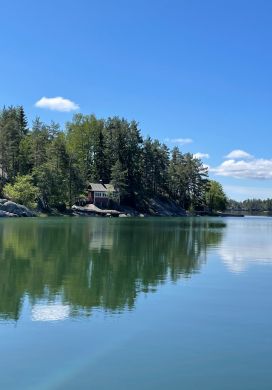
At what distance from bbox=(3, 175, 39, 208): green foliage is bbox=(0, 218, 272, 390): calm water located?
6391 cm

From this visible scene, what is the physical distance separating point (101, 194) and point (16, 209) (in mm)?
40287

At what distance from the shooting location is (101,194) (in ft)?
398

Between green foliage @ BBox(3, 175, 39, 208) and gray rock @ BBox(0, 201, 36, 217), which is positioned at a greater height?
green foliage @ BBox(3, 175, 39, 208)

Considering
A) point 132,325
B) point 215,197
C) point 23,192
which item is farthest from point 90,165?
point 132,325

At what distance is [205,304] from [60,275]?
7.81m

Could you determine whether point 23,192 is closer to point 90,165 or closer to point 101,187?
point 101,187

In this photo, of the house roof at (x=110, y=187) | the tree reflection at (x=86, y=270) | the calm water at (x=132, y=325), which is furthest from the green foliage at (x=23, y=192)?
the calm water at (x=132, y=325)

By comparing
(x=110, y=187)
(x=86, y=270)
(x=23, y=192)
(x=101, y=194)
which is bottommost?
(x=86, y=270)

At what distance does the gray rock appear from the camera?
265ft

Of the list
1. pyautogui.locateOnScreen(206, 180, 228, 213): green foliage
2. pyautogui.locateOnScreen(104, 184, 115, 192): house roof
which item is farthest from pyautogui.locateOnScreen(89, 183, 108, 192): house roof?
pyautogui.locateOnScreen(206, 180, 228, 213): green foliage

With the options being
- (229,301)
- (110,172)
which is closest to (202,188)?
(110,172)

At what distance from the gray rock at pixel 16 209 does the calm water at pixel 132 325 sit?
2163 inches

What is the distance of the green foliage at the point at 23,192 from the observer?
8988cm

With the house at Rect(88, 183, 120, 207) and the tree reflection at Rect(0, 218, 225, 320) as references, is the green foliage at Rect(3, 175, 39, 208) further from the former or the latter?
the tree reflection at Rect(0, 218, 225, 320)
